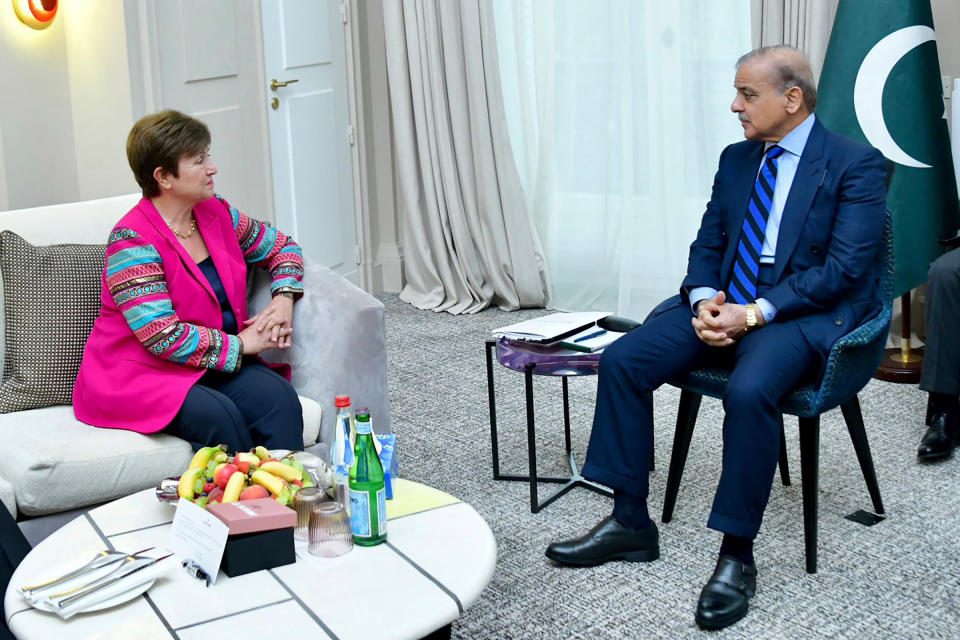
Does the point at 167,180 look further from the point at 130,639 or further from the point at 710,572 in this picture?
the point at 710,572

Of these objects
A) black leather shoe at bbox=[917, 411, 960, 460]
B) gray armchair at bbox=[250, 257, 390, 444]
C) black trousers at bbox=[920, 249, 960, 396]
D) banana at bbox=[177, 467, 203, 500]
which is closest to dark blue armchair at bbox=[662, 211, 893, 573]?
black leather shoe at bbox=[917, 411, 960, 460]

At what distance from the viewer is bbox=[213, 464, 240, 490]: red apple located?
189 cm

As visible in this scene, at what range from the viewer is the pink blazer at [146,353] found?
2.41 m

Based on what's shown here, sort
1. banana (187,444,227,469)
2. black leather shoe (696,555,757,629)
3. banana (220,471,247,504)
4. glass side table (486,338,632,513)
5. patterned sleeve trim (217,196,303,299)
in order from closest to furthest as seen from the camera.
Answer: banana (220,471,247,504), banana (187,444,227,469), black leather shoe (696,555,757,629), glass side table (486,338,632,513), patterned sleeve trim (217,196,303,299)

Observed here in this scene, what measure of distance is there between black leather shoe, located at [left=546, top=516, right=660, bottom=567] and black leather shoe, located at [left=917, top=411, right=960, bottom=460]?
970 mm

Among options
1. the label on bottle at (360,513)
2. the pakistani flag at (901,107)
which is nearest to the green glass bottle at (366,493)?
the label on bottle at (360,513)

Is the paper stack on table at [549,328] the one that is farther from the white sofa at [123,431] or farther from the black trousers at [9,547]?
the black trousers at [9,547]

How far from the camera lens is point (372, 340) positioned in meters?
2.61

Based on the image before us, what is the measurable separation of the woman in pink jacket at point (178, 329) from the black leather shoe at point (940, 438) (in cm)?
169

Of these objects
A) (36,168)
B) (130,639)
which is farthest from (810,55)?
(130,639)

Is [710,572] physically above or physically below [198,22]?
below

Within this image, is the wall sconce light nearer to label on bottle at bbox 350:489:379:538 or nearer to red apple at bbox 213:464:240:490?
red apple at bbox 213:464:240:490

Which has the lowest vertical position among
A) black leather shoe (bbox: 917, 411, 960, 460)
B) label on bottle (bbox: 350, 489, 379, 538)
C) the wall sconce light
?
black leather shoe (bbox: 917, 411, 960, 460)

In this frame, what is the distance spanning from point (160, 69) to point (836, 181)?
86.7 inches
